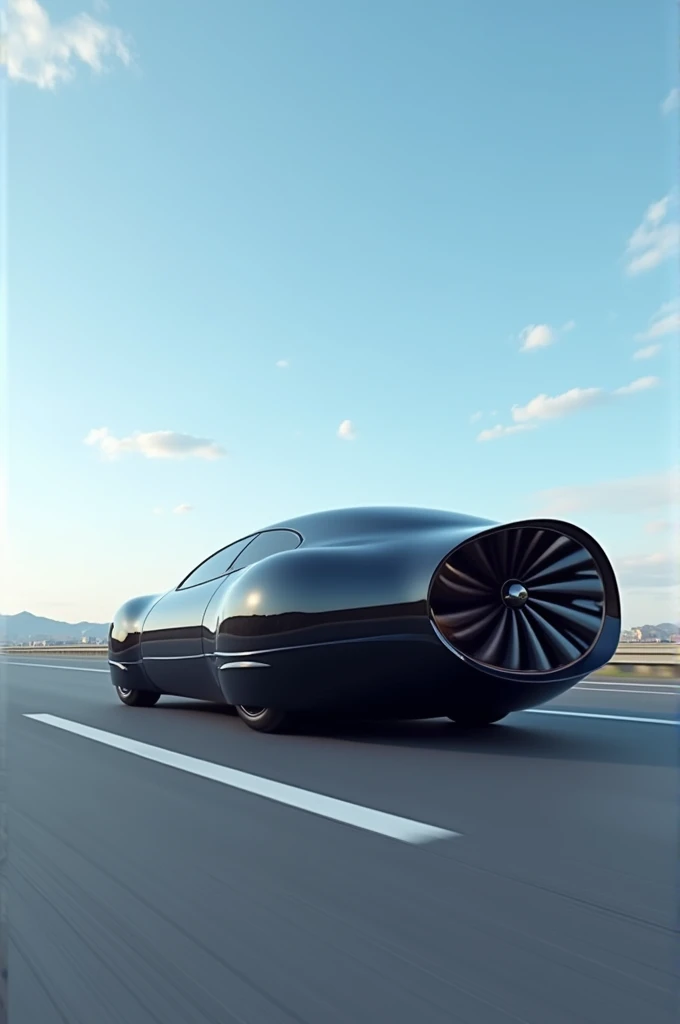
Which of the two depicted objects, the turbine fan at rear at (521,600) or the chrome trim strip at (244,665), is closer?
the turbine fan at rear at (521,600)

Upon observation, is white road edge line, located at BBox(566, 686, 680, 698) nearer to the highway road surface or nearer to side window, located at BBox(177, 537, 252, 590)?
the highway road surface

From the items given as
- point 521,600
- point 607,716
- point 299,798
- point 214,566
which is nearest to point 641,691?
point 607,716

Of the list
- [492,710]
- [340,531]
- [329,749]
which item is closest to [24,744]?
[329,749]

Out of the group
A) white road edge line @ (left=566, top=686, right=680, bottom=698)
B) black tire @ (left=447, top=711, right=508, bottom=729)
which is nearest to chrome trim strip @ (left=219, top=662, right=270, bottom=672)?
black tire @ (left=447, top=711, right=508, bottom=729)

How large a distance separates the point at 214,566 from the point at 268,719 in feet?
5.21

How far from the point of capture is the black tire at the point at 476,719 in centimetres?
587

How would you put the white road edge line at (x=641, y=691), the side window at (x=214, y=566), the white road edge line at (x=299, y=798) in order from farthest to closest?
the white road edge line at (x=641, y=691), the side window at (x=214, y=566), the white road edge line at (x=299, y=798)

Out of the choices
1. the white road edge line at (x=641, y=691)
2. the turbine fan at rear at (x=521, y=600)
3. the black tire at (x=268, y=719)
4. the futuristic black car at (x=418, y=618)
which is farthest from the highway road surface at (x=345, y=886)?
the white road edge line at (x=641, y=691)

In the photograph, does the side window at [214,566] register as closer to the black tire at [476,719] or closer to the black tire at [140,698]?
the black tire at [140,698]

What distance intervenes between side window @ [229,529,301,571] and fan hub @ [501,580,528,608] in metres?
1.54

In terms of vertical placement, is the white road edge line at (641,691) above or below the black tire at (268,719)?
above

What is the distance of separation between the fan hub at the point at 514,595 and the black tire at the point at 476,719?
139 cm

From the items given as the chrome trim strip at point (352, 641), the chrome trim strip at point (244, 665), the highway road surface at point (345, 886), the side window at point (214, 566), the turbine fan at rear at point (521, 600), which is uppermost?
the side window at point (214, 566)

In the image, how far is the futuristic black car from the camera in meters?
4.68
